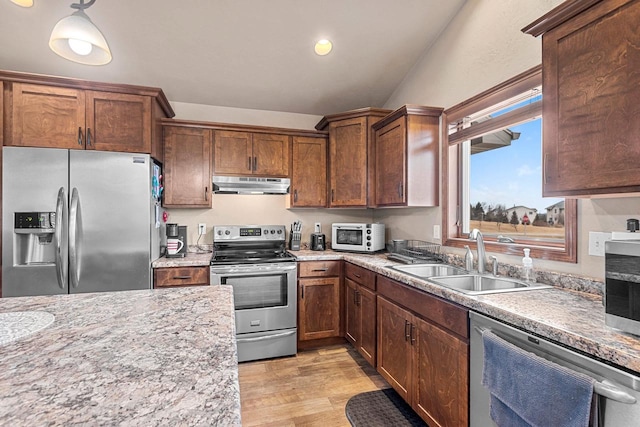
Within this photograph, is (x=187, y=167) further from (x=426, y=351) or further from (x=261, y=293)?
(x=426, y=351)

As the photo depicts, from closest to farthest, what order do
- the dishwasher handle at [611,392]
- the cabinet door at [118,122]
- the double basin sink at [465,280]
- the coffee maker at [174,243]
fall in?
the dishwasher handle at [611,392]
the double basin sink at [465,280]
the cabinet door at [118,122]
the coffee maker at [174,243]

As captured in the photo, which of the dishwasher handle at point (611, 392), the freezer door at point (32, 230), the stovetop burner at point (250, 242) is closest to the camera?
the dishwasher handle at point (611, 392)

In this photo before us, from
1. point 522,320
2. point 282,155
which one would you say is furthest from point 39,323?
point 282,155

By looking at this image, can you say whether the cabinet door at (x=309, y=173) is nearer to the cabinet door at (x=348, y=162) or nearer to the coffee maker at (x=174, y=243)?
the cabinet door at (x=348, y=162)

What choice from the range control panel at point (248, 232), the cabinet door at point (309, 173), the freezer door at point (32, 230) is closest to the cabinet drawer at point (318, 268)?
the range control panel at point (248, 232)

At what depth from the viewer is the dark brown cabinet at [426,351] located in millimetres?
1539

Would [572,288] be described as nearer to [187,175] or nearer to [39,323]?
[39,323]

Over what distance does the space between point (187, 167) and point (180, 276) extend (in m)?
1.10

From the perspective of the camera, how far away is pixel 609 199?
4.90ft

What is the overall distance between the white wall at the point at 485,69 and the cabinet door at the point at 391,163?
34 cm

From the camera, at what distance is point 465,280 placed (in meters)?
2.05

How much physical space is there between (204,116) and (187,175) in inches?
31.1

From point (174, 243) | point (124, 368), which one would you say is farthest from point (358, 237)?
point (124, 368)

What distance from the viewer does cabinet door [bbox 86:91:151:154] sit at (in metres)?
2.48
